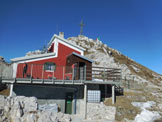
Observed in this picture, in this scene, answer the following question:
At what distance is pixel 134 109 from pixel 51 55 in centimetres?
1200

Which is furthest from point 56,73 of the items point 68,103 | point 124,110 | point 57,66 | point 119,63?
point 119,63

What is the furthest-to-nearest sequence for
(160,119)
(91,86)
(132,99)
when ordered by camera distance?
(132,99)
(91,86)
(160,119)

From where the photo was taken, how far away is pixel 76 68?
51.2 feet

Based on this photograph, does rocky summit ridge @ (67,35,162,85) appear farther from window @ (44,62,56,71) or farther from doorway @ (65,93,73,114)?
window @ (44,62,56,71)

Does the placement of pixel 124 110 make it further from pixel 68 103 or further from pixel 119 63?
pixel 119 63

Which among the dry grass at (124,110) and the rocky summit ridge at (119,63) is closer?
the dry grass at (124,110)

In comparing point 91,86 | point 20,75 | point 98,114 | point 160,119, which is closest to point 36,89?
point 20,75

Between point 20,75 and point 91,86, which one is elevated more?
point 20,75

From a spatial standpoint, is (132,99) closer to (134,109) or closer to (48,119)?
(134,109)

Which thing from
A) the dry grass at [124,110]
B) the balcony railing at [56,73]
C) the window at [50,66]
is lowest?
the dry grass at [124,110]

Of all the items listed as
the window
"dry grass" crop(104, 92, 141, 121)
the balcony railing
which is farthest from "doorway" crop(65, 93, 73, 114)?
"dry grass" crop(104, 92, 141, 121)

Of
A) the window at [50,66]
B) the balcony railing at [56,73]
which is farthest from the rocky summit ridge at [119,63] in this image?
the window at [50,66]

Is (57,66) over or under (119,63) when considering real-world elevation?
under

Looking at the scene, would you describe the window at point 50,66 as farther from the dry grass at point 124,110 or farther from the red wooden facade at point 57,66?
the dry grass at point 124,110
